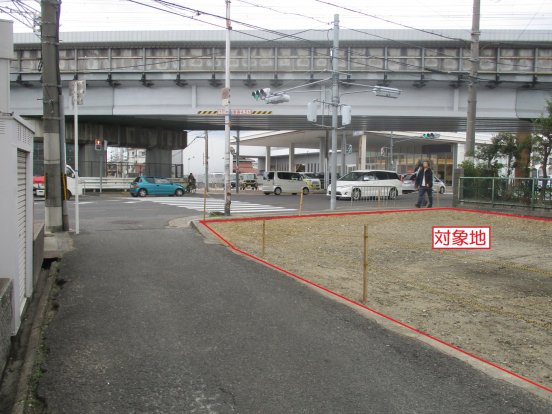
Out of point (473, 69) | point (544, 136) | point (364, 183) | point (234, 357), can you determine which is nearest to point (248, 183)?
point (364, 183)

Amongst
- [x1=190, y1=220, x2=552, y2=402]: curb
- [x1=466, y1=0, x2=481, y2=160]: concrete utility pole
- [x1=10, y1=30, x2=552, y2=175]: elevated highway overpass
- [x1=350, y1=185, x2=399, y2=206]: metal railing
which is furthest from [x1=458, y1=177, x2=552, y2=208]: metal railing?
[x1=190, y1=220, x2=552, y2=402]: curb

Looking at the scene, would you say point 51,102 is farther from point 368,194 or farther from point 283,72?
point 283,72

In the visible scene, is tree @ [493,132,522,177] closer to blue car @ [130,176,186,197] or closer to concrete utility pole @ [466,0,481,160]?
concrete utility pole @ [466,0,481,160]

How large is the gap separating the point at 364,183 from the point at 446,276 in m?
17.0

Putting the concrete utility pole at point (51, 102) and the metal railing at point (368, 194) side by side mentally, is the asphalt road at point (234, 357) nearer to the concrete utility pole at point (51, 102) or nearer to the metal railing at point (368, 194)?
the concrete utility pole at point (51, 102)

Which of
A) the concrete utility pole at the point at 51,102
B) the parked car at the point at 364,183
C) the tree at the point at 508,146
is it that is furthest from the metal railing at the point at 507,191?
the concrete utility pole at the point at 51,102

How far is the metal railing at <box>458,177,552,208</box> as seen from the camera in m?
14.7

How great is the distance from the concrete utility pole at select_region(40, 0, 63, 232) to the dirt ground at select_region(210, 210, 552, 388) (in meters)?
4.26

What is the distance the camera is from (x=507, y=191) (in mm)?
15938

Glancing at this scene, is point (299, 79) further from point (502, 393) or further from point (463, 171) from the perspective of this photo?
point (502, 393)

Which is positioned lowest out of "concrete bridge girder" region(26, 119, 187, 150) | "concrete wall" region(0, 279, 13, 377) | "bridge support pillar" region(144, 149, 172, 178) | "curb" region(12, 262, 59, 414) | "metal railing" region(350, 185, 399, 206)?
"curb" region(12, 262, 59, 414)

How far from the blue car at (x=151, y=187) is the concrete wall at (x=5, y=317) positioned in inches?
961

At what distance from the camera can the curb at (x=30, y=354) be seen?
11.6 feet

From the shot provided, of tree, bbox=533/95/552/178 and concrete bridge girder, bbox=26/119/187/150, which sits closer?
tree, bbox=533/95/552/178
